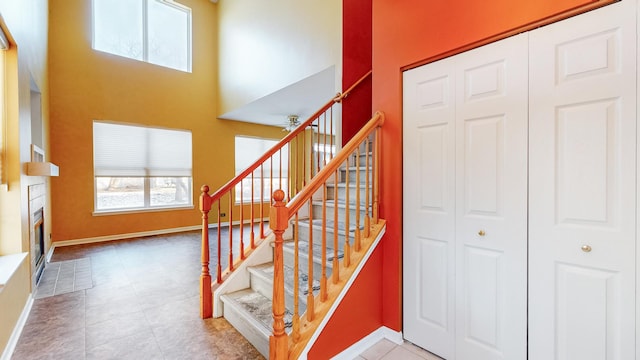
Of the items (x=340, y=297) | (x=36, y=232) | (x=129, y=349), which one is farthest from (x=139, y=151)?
(x=340, y=297)

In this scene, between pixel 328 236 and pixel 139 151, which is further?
pixel 139 151

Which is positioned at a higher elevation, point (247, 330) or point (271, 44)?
point (271, 44)

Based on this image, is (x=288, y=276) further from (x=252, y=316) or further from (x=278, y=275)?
(x=278, y=275)

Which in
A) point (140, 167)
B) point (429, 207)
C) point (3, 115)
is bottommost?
point (429, 207)

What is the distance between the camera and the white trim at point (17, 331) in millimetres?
1878

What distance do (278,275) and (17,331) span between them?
220cm

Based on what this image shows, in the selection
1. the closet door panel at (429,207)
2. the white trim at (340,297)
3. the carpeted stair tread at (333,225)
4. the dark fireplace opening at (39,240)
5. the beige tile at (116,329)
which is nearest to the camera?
the white trim at (340,297)

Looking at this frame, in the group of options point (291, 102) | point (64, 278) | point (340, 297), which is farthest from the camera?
point (291, 102)

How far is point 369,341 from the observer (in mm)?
1976

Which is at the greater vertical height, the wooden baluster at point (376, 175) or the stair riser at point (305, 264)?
the wooden baluster at point (376, 175)

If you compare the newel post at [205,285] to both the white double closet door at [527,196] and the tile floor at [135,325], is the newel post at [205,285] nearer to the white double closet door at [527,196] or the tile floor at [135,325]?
the tile floor at [135,325]

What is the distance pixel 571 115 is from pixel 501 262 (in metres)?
0.83

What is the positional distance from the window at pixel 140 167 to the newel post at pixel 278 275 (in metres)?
5.10

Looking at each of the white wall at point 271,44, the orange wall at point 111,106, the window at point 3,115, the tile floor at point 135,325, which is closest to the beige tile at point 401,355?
the tile floor at point 135,325
